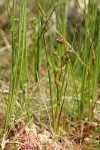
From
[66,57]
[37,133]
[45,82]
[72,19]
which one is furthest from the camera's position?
[72,19]

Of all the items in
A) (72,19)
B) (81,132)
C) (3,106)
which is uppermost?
(72,19)

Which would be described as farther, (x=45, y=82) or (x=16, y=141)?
(x=45, y=82)

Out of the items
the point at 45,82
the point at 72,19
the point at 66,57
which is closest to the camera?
the point at 66,57

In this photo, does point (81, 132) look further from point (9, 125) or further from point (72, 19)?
point (72, 19)

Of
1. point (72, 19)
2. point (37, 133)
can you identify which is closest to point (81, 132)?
point (37, 133)

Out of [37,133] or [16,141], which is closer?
[16,141]

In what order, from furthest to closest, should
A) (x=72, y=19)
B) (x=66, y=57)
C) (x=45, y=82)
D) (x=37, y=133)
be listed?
(x=72, y=19), (x=45, y=82), (x=37, y=133), (x=66, y=57)

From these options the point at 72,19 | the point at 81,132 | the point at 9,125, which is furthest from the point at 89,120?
the point at 72,19

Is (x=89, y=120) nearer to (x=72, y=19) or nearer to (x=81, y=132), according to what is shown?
(x=81, y=132)

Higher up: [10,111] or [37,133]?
[10,111]
